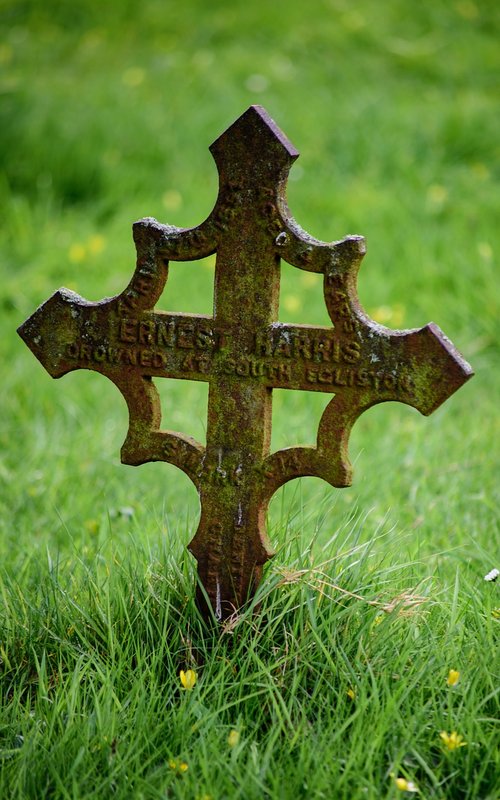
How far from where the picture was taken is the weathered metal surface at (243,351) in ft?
6.60

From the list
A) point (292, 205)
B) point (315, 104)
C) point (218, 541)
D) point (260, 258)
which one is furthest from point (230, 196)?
point (315, 104)

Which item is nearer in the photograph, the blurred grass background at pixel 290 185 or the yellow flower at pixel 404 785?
the yellow flower at pixel 404 785

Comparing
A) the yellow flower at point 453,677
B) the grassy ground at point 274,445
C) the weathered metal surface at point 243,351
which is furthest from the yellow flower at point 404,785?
the weathered metal surface at point 243,351

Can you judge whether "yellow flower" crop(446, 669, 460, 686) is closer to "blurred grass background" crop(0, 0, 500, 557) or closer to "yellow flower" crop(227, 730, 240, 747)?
"yellow flower" crop(227, 730, 240, 747)

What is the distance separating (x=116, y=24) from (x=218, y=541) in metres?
7.35

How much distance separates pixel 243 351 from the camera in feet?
6.97

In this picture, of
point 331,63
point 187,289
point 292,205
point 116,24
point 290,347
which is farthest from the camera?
point 116,24

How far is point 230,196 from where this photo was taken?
6.84 ft

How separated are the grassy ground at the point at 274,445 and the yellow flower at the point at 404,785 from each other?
19 mm

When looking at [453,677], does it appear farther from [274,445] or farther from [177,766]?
[274,445]

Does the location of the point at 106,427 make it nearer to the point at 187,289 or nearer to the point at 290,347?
the point at 187,289

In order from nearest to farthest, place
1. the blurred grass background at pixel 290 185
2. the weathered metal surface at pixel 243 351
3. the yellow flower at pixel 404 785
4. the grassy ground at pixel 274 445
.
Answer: the yellow flower at pixel 404 785 < the grassy ground at pixel 274 445 < the weathered metal surface at pixel 243 351 < the blurred grass background at pixel 290 185

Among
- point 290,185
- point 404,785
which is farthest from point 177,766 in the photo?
point 290,185

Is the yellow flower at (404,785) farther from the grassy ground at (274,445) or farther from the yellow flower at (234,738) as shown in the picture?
the yellow flower at (234,738)
